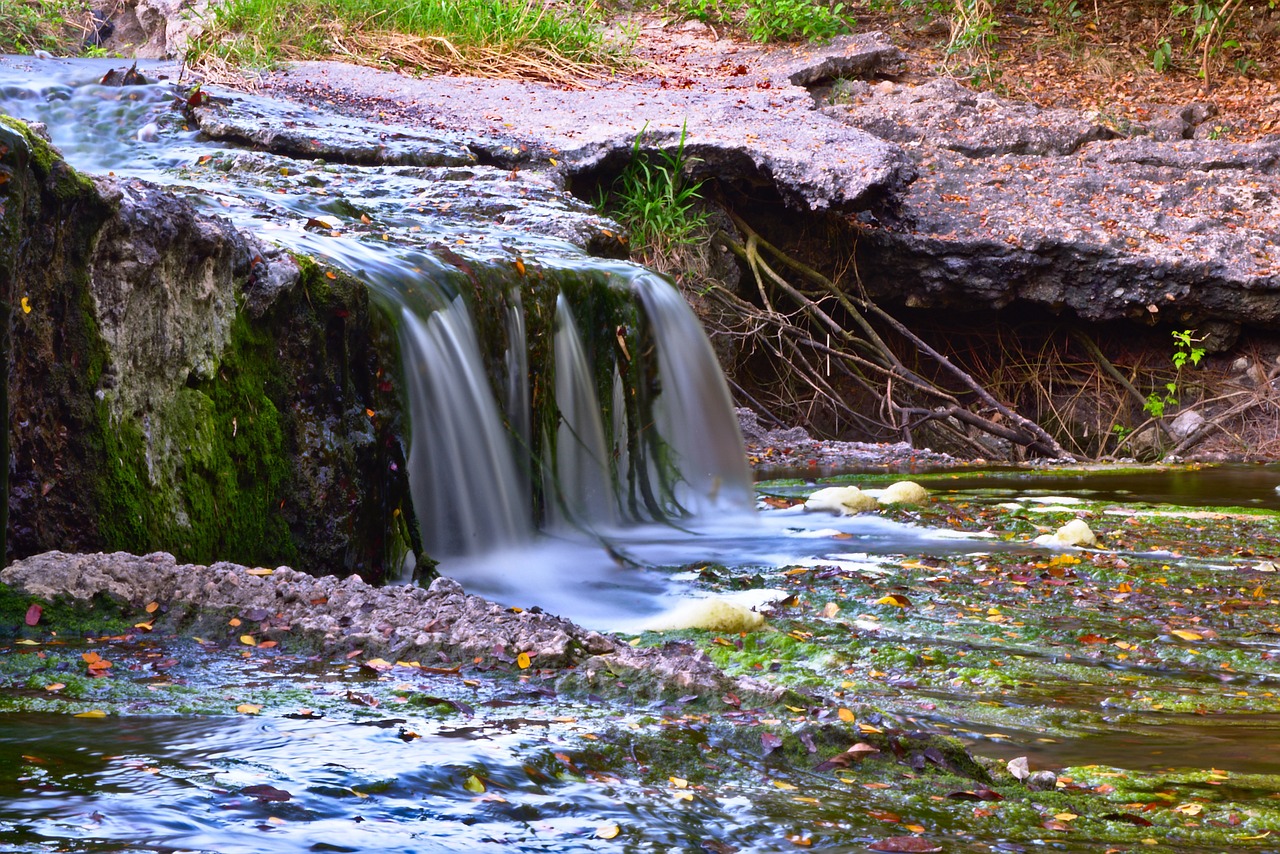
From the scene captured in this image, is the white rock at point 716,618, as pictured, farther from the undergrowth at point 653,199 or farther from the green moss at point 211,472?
the undergrowth at point 653,199

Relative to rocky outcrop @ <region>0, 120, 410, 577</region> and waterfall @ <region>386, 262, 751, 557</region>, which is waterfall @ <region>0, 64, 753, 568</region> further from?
rocky outcrop @ <region>0, 120, 410, 577</region>

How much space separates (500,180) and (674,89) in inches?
124

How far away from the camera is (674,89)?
8.90m

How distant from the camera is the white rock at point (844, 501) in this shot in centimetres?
475

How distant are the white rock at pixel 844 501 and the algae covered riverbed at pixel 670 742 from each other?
1.86 metres

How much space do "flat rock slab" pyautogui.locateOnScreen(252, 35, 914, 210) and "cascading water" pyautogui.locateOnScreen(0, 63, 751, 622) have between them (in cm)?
84

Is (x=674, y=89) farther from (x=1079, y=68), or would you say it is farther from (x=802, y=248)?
(x=1079, y=68)

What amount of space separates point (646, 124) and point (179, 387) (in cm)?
488

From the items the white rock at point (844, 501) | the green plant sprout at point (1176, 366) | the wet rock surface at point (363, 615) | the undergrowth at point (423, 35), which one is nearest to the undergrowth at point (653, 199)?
the undergrowth at point (423, 35)

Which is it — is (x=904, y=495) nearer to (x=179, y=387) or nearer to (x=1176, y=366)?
(x=179, y=387)

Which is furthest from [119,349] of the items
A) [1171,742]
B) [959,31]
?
[959,31]

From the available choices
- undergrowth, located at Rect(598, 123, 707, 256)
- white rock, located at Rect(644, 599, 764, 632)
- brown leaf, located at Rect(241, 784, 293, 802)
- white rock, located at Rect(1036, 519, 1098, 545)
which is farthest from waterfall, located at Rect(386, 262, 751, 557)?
brown leaf, located at Rect(241, 784, 293, 802)

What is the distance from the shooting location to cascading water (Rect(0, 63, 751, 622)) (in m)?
3.88

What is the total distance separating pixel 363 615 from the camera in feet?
7.51
